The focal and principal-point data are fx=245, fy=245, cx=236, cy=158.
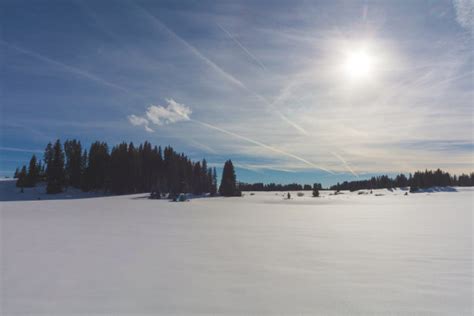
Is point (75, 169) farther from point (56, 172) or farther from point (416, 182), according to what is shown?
point (416, 182)

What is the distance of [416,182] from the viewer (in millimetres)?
93312

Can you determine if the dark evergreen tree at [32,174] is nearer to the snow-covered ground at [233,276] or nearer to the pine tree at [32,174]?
the pine tree at [32,174]

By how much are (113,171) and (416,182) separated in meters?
104

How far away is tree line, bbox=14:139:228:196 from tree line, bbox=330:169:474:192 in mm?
74205

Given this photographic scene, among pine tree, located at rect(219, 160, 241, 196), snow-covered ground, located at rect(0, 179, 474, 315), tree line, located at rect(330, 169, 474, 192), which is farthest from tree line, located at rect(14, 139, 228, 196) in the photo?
tree line, located at rect(330, 169, 474, 192)

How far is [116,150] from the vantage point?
192 feet

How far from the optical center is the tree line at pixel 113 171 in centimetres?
5381

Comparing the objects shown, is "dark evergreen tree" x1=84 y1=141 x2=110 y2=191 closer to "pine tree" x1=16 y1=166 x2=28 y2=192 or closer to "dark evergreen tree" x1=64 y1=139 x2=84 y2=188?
"dark evergreen tree" x1=64 y1=139 x2=84 y2=188

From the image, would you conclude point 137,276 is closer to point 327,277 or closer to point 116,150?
point 327,277

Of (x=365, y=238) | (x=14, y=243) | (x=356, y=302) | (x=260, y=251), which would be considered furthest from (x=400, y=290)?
(x=14, y=243)

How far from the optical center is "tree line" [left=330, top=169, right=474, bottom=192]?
93.8 m

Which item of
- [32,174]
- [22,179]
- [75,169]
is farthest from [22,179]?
[75,169]

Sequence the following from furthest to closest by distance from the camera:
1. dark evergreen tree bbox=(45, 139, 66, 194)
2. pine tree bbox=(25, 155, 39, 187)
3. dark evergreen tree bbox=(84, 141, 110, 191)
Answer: pine tree bbox=(25, 155, 39, 187)
dark evergreen tree bbox=(84, 141, 110, 191)
dark evergreen tree bbox=(45, 139, 66, 194)

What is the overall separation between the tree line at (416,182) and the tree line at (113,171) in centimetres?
7420
